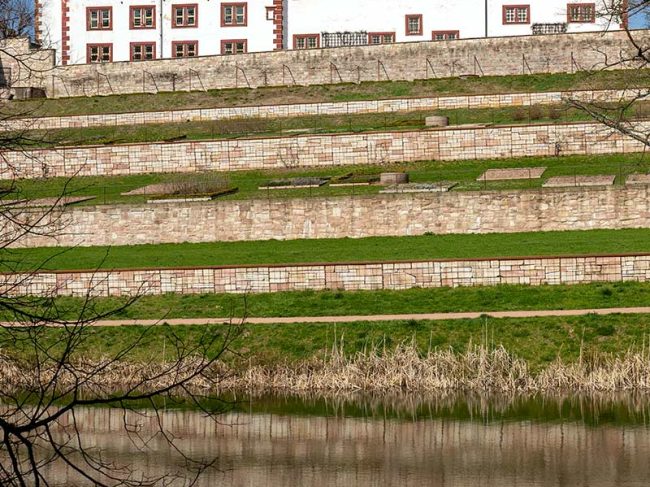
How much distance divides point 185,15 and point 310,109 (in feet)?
61.8

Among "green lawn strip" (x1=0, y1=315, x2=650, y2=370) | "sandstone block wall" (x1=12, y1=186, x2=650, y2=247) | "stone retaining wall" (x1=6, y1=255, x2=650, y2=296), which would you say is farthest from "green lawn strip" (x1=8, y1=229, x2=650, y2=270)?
"green lawn strip" (x1=0, y1=315, x2=650, y2=370)

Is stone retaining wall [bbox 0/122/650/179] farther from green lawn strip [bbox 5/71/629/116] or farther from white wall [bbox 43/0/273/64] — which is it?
white wall [bbox 43/0/273/64]

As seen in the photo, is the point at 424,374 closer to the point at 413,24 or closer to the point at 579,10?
the point at 579,10

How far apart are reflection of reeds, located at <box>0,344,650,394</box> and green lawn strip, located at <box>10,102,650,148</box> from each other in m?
30.6

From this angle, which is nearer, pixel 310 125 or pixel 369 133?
pixel 369 133

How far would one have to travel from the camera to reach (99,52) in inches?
3378

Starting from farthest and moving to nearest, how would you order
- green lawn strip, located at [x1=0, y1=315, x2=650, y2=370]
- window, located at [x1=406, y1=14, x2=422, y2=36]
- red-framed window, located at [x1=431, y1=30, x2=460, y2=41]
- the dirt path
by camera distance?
window, located at [x1=406, y1=14, x2=422, y2=36]
red-framed window, located at [x1=431, y1=30, x2=460, y2=41]
the dirt path
green lawn strip, located at [x1=0, y1=315, x2=650, y2=370]

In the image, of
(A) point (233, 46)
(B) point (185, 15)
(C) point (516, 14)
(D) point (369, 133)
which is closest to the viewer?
(D) point (369, 133)

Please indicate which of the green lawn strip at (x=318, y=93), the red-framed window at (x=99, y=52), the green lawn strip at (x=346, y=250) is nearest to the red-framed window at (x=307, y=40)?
the green lawn strip at (x=318, y=93)

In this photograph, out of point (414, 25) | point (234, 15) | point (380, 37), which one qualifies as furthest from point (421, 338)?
point (234, 15)

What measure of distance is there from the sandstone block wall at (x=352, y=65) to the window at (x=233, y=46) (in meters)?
4.50

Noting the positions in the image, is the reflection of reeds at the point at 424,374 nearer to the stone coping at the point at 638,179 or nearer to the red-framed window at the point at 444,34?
the stone coping at the point at 638,179

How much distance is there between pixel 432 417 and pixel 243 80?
5293 centimetres

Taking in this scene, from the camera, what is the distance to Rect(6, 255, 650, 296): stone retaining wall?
3694 centimetres
